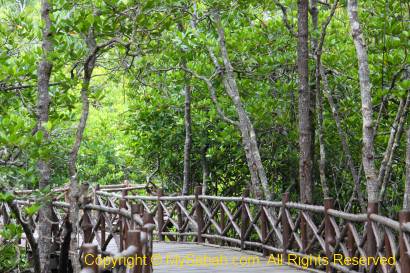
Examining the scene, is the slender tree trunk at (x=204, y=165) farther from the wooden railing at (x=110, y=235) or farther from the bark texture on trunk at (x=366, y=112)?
the bark texture on trunk at (x=366, y=112)

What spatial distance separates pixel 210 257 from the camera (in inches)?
380

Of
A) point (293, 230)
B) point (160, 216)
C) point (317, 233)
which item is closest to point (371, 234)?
point (317, 233)

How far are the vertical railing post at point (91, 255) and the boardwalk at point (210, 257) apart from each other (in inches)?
166

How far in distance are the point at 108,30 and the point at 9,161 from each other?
6.65 feet

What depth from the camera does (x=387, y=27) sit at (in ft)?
27.7

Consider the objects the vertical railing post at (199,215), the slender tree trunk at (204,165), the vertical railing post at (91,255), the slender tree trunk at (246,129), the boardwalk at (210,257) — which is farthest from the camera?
the slender tree trunk at (204,165)

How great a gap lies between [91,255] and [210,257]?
5.53 meters

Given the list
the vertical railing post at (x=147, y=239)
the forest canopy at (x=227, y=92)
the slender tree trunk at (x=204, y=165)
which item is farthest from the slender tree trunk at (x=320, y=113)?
the slender tree trunk at (x=204, y=165)

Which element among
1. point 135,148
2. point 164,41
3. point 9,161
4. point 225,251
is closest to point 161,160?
point 135,148

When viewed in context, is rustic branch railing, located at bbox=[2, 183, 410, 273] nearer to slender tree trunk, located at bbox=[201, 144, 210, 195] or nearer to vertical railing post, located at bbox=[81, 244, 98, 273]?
vertical railing post, located at bbox=[81, 244, 98, 273]

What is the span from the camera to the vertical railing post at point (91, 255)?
13.9ft

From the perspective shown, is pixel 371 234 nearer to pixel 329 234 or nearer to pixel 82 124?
pixel 329 234

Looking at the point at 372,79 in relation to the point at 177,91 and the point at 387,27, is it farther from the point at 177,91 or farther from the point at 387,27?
the point at 177,91

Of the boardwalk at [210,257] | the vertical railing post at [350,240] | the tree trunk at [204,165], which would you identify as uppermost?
the tree trunk at [204,165]
